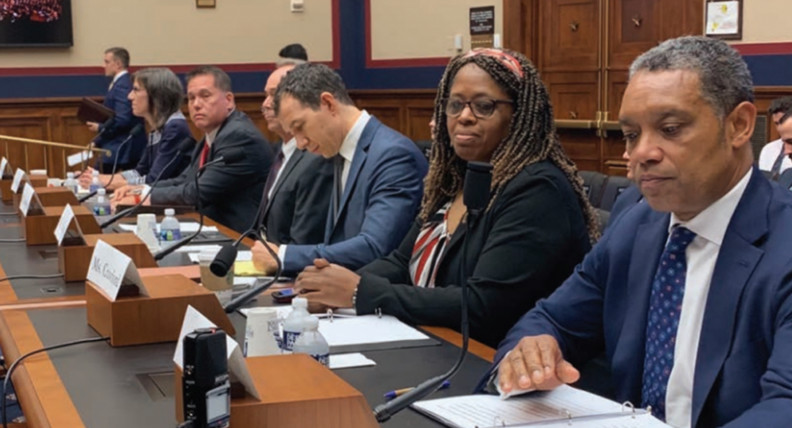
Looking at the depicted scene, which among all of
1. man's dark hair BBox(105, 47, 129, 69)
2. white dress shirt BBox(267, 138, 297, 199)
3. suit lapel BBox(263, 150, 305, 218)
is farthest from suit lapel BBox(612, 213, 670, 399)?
man's dark hair BBox(105, 47, 129, 69)

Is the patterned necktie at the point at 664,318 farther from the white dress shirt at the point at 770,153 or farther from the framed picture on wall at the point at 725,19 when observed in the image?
the framed picture on wall at the point at 725,19

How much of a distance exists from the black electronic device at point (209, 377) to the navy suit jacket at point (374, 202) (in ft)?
5.83

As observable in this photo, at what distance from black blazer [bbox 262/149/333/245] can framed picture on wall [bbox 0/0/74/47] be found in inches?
243

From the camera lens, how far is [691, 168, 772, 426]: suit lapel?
1.64 m

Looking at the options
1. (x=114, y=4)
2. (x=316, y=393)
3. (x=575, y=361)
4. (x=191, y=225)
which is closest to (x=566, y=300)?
(x=575, y=361)

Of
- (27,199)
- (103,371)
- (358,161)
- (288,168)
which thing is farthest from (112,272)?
(288,168)

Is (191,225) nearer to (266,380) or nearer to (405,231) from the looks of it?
(405,231)

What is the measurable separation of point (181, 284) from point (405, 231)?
1.23m

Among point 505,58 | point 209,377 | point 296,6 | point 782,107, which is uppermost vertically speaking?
point 296,6

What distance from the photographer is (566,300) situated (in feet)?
6.69

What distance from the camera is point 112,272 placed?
2203 mm

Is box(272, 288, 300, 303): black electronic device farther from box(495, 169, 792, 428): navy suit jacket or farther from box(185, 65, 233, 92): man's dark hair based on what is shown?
box(185, 65, 233, 92): man's dark hair

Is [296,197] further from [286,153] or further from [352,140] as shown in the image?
[352,140]

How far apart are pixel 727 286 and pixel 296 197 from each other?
2423mm
